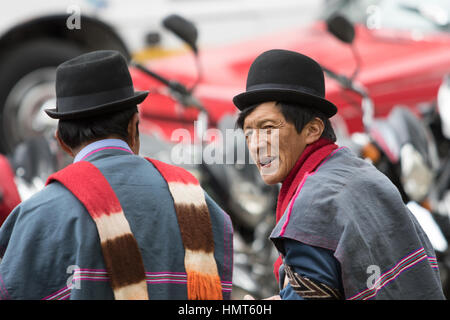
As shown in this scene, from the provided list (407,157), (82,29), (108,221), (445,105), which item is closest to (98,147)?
(108,221)

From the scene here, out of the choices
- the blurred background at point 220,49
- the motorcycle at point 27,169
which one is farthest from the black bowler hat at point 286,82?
the blurred background at point 220,49

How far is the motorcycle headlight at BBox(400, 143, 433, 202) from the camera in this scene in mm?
4602

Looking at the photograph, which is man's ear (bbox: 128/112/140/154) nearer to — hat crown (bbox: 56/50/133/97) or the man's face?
hat crown (bbox: 56/50/133/97)

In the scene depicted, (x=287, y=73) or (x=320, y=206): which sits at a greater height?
(x=287, y=73)

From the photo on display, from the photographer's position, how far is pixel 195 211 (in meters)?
2.33

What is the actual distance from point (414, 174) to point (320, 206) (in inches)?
104

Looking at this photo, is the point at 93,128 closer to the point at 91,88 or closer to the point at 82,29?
the point at 91,88

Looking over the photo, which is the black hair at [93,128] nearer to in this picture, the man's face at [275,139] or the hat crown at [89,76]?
the hat crown at [89,76]

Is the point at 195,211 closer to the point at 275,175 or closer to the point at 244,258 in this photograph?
the point at 275,175

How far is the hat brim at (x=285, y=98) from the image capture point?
2352mm

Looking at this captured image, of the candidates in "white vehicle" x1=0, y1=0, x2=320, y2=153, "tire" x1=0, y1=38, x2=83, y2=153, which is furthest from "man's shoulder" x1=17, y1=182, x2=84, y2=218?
"white vehicle" x1=0, y1=0, x2=320, y2=153

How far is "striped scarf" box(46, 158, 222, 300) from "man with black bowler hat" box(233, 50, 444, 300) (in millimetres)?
233

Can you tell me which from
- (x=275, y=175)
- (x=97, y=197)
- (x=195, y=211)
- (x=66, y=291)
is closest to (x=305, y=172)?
(x=275, y=175)

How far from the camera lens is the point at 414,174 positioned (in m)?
4.63
